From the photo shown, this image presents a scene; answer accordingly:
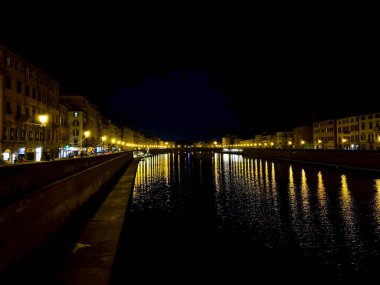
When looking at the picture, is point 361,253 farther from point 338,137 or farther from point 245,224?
point 338,137

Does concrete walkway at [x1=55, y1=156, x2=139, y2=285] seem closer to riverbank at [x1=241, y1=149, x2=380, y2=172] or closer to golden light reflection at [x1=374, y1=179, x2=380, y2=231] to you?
golden light reflection at [x1=374, y1=179, x2=380, y2=231]

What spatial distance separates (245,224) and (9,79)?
3528 centimetres

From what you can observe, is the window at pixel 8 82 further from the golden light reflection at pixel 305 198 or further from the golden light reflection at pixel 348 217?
the golden light reflection at pixel 348 217

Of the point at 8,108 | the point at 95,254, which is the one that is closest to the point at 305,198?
the point at 95,254

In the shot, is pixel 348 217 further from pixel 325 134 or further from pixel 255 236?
pixel 325 134

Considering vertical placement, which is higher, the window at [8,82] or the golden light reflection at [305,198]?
the window at [8,82]

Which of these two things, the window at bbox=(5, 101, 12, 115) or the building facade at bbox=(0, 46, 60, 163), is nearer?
the building facade at bbox=(0, 46, 60, 163)

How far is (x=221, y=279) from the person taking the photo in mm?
11586

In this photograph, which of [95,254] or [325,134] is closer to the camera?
[95,254]

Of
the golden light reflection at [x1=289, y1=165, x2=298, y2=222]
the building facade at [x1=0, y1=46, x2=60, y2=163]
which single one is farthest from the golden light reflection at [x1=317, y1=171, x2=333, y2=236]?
the building facade at [x1=0, y1=46, x2=60, y2=163]

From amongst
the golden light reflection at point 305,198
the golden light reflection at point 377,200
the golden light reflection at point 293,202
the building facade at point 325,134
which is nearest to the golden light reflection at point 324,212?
the golden light reflection at point 305,198

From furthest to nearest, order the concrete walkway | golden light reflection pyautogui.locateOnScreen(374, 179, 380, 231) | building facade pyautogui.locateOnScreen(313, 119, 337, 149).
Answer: building facade pyautogui.locateOnScreen(313, 119, 337, 149), golden light reflection pyautogui.locateOnScreen(374, 179, 380, 231), the concrete walkway

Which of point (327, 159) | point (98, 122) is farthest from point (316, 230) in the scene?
point (98, 122)

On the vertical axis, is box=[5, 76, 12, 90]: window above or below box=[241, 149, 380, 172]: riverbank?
above
